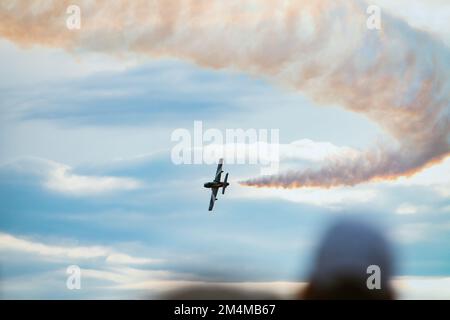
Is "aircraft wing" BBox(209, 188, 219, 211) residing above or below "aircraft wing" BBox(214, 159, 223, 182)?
below

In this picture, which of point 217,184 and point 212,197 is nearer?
point 217,184

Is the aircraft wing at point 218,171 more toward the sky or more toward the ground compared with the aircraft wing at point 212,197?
more toward the sky

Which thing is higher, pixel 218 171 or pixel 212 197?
pixel 218 171

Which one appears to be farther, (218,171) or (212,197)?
(212,197)
